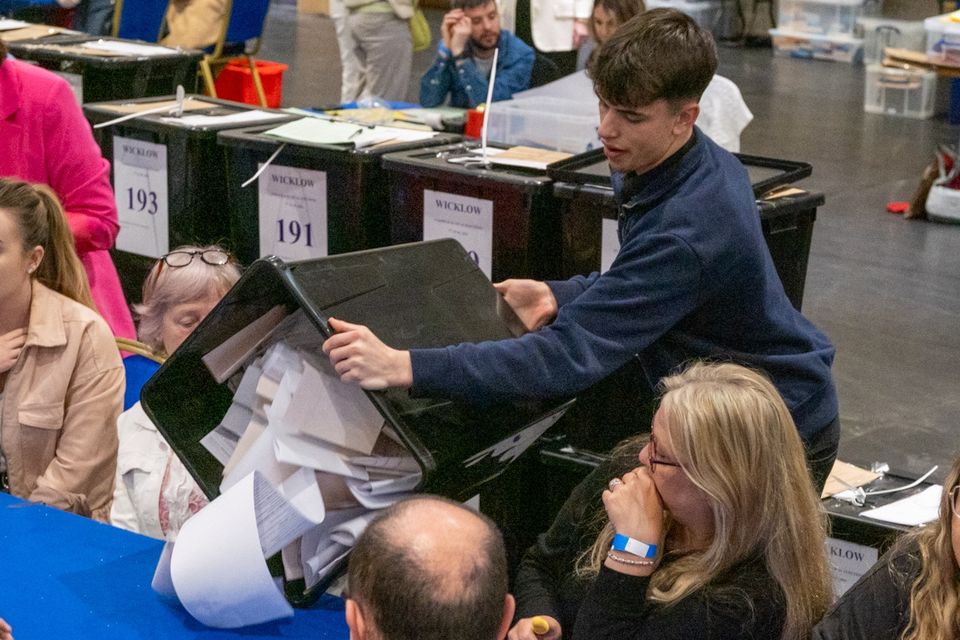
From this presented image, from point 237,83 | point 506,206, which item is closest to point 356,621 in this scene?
point 506,206

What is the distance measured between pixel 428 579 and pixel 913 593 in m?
0.75

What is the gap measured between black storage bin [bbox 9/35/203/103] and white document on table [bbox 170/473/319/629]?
10.9ft

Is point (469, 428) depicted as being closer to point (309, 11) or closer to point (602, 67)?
point (602, 67)

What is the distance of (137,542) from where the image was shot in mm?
2369

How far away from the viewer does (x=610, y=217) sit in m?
3.14

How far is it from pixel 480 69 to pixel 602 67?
4.37 meters

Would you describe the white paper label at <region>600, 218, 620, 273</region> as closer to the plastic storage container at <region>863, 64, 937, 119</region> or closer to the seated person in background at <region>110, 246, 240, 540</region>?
the seated person in background at <region>110, 246, 240, 540</region>

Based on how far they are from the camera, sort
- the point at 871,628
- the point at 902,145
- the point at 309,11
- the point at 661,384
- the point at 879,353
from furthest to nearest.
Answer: the point at 309,11 < the point at 902,145 < the point at 879,353 < the point at 661,384 < the point at 871,628

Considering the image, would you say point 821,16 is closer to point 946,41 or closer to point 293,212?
point 946,41

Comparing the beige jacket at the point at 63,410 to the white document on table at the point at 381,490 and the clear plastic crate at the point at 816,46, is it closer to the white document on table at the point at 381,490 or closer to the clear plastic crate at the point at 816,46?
the white document on table at the point at 381,490

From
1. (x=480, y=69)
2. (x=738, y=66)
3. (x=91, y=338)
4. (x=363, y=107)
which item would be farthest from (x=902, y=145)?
(x=91, y=338)

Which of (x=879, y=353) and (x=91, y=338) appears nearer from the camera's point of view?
(x=91, y=338)

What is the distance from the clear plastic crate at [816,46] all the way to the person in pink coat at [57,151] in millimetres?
10894

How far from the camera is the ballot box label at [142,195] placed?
A: 4109mm
